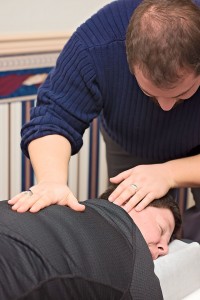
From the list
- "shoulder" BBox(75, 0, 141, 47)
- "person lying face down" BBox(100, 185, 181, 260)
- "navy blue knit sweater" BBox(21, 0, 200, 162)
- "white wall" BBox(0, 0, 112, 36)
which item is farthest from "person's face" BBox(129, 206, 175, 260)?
"white wall" BBox(0, 0, 112, 36)

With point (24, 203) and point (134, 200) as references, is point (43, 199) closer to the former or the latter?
point (24, 203)

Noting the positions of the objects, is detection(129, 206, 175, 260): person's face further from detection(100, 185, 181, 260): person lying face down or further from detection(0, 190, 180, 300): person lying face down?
detection(0, 190, 180, 300): person lying face down

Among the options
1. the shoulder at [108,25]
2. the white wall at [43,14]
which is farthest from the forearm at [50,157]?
the white wall at [43,14]

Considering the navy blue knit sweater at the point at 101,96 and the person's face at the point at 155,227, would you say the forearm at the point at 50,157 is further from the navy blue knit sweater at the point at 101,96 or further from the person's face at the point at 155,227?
the person's face at the point at 155,227

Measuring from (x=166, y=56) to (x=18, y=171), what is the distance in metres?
1.29

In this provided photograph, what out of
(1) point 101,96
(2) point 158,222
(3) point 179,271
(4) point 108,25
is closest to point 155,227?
(2) point 158,222

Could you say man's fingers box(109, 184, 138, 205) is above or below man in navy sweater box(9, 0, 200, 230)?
below

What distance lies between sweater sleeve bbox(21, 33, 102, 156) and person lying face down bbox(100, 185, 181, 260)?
8.2 inches

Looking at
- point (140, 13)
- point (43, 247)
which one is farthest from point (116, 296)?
point (140, 13)

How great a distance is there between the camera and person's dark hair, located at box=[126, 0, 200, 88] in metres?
1.24

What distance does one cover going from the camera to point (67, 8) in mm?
2332

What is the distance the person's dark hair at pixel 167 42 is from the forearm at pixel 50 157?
36 centimetres

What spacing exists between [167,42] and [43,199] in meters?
0.43

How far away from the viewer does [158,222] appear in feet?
5.03
